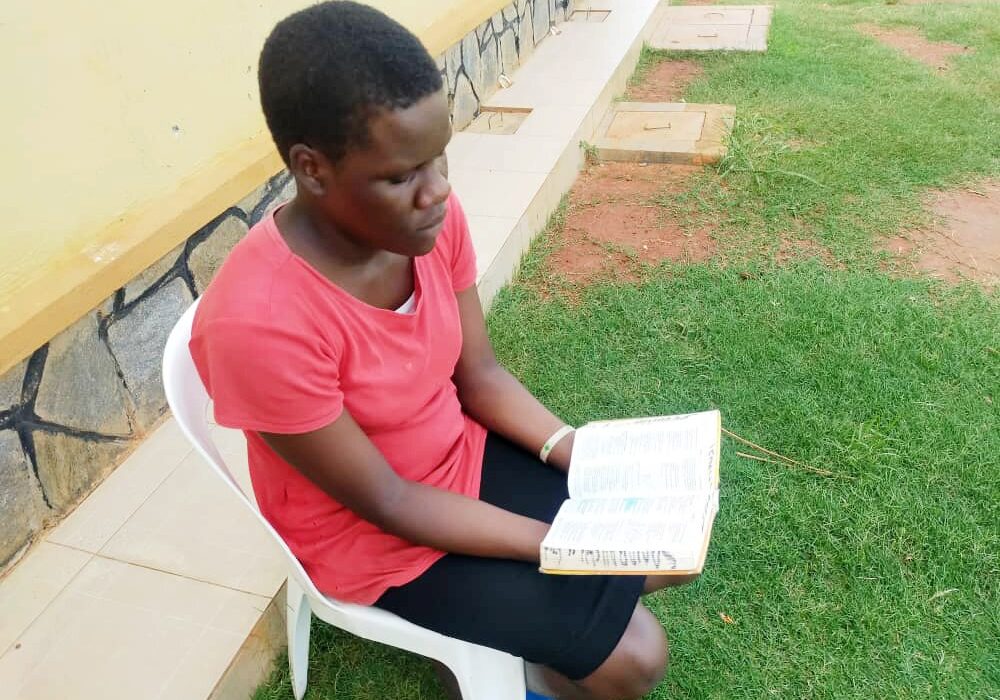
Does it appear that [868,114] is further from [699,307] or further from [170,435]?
[170,435]

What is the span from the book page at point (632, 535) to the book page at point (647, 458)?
46 mm

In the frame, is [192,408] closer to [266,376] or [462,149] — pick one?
[266,376]

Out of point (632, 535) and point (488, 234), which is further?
point (488, 234)

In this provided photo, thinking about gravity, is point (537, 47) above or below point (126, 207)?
below

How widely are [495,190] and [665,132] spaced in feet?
4.48

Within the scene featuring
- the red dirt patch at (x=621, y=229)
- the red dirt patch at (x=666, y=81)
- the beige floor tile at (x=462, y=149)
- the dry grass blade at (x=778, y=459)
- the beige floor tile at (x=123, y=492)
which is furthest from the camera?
the red dirt patch at (x=666, y=81)

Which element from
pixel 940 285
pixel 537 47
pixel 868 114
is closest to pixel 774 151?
pixel 868 114

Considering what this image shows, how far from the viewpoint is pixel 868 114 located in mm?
4523

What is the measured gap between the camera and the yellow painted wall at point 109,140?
1887 mm

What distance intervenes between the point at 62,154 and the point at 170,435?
0.86m

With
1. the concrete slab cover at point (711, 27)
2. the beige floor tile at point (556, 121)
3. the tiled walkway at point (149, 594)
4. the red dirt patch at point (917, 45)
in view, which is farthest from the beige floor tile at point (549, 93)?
the tiled walkway at point (149, 594)

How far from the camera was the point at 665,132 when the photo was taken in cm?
442

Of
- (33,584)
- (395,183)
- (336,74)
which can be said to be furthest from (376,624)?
(33,584)

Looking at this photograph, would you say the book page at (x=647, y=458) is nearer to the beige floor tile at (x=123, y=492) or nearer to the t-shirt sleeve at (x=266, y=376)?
the t-shirt sleeve at (x=266, y=376)
